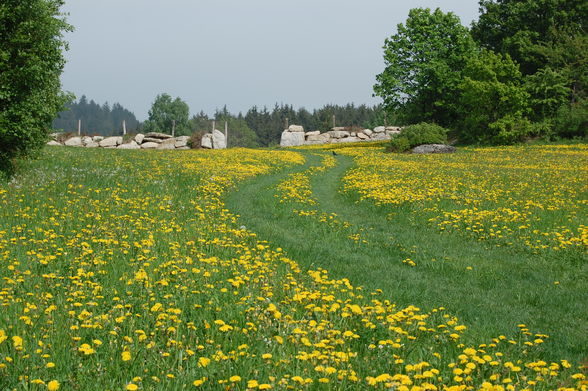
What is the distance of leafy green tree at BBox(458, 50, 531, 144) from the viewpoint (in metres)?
45.6

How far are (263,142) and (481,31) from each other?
123409 mm

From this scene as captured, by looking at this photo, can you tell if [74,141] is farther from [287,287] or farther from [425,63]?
[287,287]

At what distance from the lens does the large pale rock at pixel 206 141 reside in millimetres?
55250

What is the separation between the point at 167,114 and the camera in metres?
128

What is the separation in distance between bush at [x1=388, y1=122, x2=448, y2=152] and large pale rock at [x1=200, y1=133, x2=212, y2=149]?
22.5 meters

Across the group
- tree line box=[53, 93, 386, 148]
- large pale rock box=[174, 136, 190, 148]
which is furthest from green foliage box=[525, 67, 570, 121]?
tree line box=[53, 93, 386, 148]

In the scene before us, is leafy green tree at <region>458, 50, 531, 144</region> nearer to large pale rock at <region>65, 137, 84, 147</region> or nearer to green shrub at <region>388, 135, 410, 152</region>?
green shrub at <region>388, 135, 410, 152</region>

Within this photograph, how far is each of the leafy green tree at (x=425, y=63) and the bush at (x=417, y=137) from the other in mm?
10337

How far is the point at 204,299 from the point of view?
22.4 feet

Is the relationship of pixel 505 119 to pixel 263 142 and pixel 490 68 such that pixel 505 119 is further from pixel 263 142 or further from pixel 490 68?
pixel 263 142

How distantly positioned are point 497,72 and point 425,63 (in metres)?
9.62

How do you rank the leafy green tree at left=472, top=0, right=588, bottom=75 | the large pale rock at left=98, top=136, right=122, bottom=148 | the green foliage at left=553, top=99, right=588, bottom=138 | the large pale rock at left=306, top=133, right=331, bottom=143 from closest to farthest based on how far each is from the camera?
the green foliage at left=553, top=99, right=588, bottom=138, the leafy green tree at left=472, top=0, right=588, bottom=75, the large pale rock at left=98, top=136, right=122, bottom=148, the large pale rock at left=306, top=133, right=331, bottom=143

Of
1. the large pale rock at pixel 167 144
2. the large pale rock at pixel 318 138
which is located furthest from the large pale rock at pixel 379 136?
the large pale rock at pixel 167 144

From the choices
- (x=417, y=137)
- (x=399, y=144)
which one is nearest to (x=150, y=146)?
(x=399, y=144)
